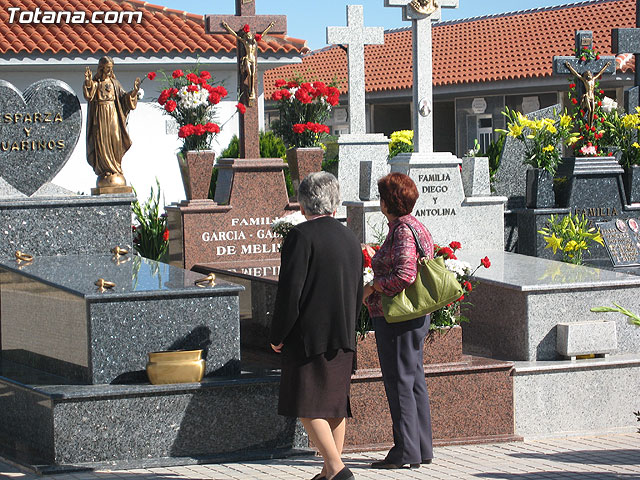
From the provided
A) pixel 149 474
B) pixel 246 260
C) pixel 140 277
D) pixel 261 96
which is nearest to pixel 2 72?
pixel 261 96

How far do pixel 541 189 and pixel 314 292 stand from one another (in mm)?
6730

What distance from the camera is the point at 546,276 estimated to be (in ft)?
27.9

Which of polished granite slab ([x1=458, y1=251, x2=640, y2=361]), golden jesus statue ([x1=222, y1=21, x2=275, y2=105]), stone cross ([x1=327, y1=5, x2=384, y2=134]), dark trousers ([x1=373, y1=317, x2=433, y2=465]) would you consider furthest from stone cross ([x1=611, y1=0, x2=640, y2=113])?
dark trousers ([x1=373, y1=317, x2=433, y2=465])

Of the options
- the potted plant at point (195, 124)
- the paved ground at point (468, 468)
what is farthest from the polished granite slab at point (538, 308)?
the potted plant at point (195, 124)

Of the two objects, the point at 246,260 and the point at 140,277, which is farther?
the point at 246,260

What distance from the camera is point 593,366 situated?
7746 millimetres

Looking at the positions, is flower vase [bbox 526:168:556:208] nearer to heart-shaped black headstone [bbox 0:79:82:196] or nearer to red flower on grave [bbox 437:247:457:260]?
red flower on grave [bbox 437:247:457:260]

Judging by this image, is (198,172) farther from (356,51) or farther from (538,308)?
(356,51)

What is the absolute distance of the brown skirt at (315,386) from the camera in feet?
18.8

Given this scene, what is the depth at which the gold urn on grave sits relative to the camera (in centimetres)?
657

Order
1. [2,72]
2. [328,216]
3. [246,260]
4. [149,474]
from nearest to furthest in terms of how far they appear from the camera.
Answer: [328,216] → [149,474] → [246,260] → [2,72]

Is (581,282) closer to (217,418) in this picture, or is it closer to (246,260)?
(217,418)

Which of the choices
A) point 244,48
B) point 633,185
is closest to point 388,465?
point 244,48

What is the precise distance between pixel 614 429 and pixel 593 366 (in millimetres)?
483
